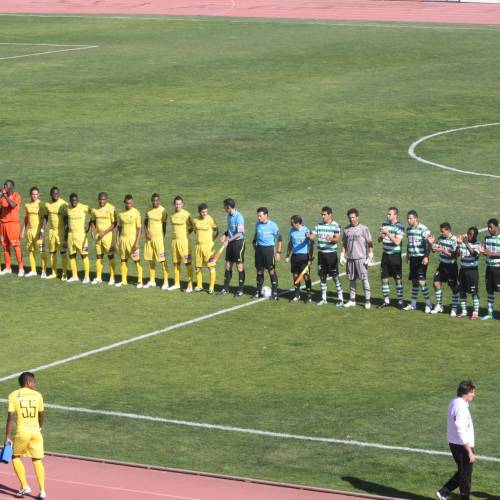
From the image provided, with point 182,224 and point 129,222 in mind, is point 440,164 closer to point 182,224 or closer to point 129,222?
point 182,224

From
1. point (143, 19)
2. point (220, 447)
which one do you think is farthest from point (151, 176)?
point (143, 19)

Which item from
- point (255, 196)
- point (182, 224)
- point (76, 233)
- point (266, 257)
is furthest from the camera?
point (255, 196)

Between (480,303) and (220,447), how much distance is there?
31.1 feet

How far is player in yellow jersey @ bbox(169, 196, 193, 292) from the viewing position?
29.7m

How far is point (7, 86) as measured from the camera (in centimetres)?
5428

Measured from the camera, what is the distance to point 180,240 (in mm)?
29875

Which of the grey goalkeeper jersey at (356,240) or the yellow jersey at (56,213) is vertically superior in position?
the yellow jersey at (56,213)

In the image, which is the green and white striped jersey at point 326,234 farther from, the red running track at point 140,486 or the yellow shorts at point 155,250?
the red running track at point 140,486

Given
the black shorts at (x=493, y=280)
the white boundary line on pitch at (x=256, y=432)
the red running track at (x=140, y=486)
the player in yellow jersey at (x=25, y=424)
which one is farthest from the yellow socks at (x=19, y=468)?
the black shorts at (x=493, y=280)

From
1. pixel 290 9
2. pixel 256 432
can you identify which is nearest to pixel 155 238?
pixel 256 432

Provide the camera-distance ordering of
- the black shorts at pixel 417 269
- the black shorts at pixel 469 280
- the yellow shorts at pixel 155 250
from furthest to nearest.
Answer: the yellow shorts at pixel 155 250, the black shorts at pixel 417 269, the black shorts at pixel 469 280

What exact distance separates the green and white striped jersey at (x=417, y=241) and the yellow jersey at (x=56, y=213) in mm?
7797

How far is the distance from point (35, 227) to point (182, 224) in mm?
3689

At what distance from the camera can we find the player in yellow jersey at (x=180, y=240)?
29.7 metres
